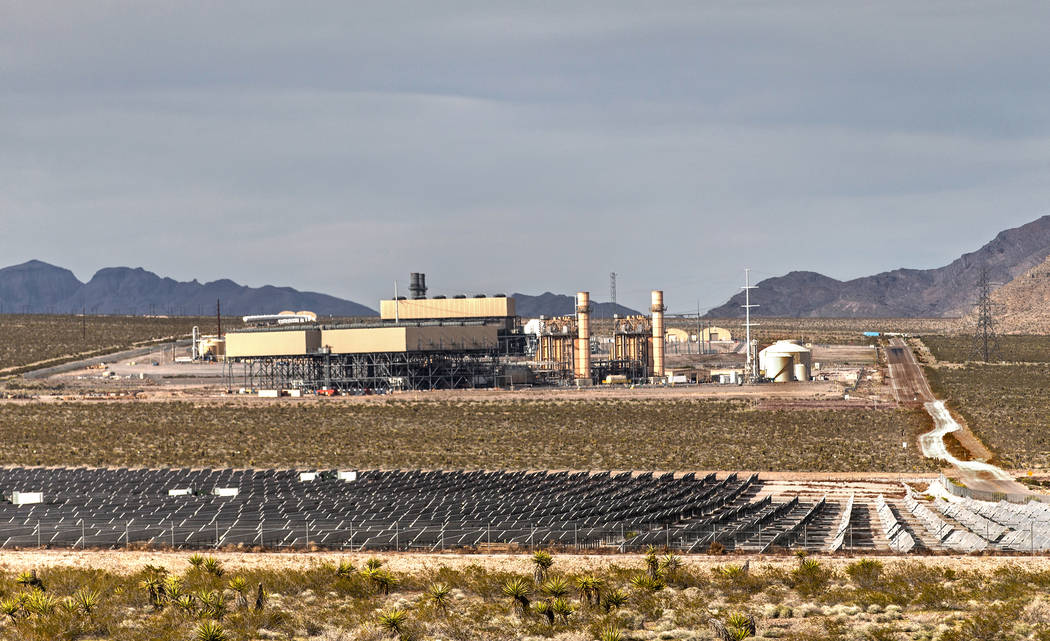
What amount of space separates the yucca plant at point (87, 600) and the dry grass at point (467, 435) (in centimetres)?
3822

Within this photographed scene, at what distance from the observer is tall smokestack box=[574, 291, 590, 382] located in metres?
142

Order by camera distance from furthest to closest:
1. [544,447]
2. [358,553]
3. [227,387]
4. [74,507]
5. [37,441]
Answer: [227,387] < [37,441] < [544,447] < [74,507] < [358,553]

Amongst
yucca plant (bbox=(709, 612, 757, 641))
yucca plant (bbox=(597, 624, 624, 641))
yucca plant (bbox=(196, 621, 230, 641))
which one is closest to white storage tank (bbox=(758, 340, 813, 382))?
yucca plant (bbox=(709, 612, 757, 641))

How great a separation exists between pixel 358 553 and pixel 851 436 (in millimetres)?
53907

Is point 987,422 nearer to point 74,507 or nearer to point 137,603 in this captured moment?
point 74,507

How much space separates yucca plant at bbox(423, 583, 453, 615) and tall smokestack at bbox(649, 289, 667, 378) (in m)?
116

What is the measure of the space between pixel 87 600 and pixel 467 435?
58.2 meters

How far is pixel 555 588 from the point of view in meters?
32.3

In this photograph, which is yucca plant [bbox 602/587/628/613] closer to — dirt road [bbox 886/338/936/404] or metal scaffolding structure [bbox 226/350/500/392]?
dirt road [bbox 886/338/936/404]

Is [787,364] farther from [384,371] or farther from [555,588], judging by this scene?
[555,588]

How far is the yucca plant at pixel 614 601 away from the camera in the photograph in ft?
105

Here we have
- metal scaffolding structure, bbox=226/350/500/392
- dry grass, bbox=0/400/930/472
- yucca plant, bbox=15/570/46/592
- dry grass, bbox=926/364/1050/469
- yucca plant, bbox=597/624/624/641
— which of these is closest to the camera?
yucca plant, bbox=597/624/624/641

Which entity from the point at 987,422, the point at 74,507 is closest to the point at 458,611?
the point at 74,507

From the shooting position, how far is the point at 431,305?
487 feet
